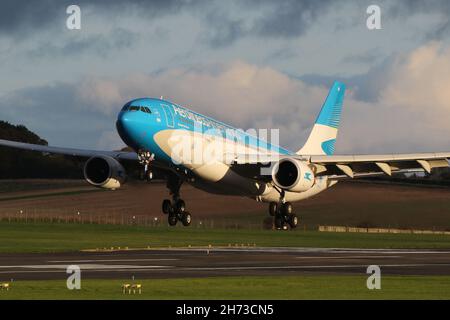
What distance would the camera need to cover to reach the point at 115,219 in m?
89.9

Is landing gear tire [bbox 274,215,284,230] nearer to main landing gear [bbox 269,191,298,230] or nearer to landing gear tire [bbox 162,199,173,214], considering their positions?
main landing gear [bbox 269,191,298,230]

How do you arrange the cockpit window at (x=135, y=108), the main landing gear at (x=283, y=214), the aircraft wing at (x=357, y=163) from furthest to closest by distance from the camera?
the main landing gear at (x=283, y=214) → the aircraft wing at (x=357, y=163) → the cockpit window at (x=135, y=108)

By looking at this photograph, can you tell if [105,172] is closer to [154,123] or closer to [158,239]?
[158,239]

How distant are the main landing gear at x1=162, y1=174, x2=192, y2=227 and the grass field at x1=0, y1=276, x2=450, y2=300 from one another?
32941mm

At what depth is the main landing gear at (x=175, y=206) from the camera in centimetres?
6731

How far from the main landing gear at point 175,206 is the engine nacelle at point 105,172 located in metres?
3.90

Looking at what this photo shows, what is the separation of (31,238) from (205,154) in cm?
1281

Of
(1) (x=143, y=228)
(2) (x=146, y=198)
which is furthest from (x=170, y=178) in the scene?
(2) (x=146, y=198)

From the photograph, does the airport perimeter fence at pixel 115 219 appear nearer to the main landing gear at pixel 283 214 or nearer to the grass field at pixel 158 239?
the grass field at pixel 158 239

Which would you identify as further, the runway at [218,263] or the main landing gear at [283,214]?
the main landing gear at [283,214]

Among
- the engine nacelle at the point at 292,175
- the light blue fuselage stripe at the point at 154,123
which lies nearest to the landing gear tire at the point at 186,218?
the engine nacelle at the point at 292,175

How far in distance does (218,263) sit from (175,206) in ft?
81.9

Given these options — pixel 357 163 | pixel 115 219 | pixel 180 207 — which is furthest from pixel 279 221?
pixel 115 219
